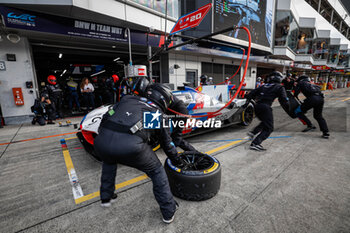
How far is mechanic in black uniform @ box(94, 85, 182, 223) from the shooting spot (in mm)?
1484

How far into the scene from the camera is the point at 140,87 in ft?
6.24

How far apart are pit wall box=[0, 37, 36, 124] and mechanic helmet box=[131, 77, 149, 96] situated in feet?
22.9

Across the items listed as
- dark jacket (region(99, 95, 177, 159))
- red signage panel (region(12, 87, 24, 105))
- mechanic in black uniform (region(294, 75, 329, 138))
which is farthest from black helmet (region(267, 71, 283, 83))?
Answer: red signage panel (region(12, 87, 24, 105))

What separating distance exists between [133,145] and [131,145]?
2 centimetres

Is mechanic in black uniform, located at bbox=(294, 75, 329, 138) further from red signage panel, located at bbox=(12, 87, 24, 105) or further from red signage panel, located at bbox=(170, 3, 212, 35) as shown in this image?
red signage panel, located at bbox=(12, 87, 24, 105)

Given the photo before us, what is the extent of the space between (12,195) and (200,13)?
214 inches

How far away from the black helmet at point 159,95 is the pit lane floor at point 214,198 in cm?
122

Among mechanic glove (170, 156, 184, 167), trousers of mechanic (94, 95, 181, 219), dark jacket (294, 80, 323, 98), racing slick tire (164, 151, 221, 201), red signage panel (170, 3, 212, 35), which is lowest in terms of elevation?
racing slick tire (164, 151, 221, 201)

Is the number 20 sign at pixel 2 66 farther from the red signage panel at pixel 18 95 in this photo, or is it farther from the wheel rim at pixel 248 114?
the wheel rim at pixel 248 114

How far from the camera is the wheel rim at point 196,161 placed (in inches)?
85.7

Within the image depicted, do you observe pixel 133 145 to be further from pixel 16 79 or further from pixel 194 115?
pixel 16 79

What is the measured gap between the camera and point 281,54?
16688mm

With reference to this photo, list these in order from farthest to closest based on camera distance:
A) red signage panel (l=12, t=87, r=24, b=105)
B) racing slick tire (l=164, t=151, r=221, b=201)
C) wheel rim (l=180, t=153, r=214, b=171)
Result: red signage panel (l=12, t=87, r=24, b=105), wheel rim (l=180, t=153, r=214, b=171), racing slick tire (l=164, t=151, r=221, b=201)

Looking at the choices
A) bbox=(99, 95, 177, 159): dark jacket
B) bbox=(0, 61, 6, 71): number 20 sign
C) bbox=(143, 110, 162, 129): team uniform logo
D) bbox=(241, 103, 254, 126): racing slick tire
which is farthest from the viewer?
bbox=(0, 61, 6, 71): number 20 sign
